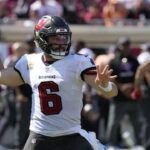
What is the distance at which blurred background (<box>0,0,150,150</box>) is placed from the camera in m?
9.88

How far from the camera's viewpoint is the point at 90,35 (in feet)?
39.8

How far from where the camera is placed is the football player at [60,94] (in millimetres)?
5523

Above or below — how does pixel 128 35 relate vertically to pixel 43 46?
below

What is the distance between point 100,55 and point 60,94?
217 inches

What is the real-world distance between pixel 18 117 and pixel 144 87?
1.85 meters

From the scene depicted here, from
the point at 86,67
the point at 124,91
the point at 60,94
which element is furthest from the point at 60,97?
the point at 124,91

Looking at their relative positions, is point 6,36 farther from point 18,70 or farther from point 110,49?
point 18,70

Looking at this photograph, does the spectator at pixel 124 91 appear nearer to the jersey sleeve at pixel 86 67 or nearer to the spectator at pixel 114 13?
the spectator at pixel 114 13

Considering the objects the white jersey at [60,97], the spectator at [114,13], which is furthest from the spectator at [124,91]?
the white jersey at [60,97]

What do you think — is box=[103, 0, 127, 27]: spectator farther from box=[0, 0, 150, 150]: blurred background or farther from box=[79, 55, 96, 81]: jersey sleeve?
box=[79, 55, 96, 81]: jersey sleeve

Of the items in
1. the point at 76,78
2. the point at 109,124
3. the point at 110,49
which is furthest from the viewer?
the point at 110,49

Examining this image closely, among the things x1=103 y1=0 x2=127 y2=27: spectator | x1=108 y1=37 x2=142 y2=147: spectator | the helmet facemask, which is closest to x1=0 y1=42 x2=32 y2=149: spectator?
x1=108 y1=37 x2=142 y2=147: spectator

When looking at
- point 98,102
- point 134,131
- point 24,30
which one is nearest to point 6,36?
point 24,30

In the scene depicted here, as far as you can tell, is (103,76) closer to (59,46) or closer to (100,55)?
(59,46)
